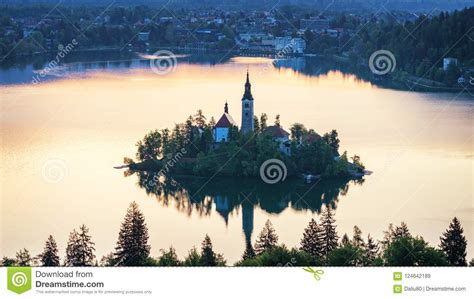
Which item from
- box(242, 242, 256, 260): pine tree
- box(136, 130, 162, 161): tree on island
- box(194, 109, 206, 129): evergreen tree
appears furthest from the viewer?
box(194, 109, 206, 129): evergreen tree

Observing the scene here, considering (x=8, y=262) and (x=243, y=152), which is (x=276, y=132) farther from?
(x=8, y=262)

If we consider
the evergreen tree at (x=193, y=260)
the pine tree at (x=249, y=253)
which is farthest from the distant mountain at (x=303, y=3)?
the evergreen tree at (x=193, y=260)

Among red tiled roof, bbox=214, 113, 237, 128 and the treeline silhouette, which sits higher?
red tiled roof, bbox=214, 113, 237, 128

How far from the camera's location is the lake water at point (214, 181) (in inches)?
214

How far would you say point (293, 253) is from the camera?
3.85 meters

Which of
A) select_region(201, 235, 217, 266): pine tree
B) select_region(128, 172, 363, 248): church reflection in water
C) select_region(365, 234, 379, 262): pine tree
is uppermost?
select_region(365, 234, 379, 262): pine tree

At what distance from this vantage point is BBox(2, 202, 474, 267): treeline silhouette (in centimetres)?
382

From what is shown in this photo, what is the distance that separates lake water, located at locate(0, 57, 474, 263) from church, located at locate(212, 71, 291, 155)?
20.5 inches

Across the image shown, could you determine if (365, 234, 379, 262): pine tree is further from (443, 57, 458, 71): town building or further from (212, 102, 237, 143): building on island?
(443, 57, 458, 71): town building

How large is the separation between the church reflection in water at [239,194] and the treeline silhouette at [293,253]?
4.30 feet

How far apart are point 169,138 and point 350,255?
3.45 meters

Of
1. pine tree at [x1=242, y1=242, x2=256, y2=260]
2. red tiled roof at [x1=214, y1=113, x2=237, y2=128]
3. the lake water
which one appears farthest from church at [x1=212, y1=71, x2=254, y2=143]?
pine tree at [x1=242, y1=242, x2=256, y2=260]
